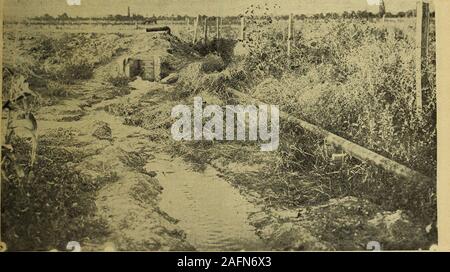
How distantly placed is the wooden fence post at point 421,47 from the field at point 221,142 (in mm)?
35

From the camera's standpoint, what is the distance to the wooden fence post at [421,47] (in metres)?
2.97

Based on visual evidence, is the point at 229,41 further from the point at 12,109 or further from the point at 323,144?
the point at 12,109

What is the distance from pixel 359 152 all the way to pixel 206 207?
1.01 meters

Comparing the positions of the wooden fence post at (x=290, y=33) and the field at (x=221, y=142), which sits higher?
the wooden fence post at (x=290, y=33)

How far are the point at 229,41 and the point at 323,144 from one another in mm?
874

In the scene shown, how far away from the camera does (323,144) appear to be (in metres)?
2.98

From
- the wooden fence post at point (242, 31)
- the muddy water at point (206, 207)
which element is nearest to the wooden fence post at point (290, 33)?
the wooden fence post at point (242, 31)

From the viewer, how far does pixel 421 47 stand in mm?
2980

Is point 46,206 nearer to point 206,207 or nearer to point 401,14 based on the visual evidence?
point 206,207

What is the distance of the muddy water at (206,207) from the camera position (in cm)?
290

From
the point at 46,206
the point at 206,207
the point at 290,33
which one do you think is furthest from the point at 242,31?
the point at 46,206

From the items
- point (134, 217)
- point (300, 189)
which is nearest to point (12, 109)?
point (134, 217)

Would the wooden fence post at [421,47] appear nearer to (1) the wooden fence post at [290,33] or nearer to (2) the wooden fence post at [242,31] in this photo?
(1) the wooden fence post at [290,33]

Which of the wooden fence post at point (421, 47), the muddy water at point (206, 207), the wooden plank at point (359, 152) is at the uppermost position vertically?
the wooden fence post at point (421, 47)
